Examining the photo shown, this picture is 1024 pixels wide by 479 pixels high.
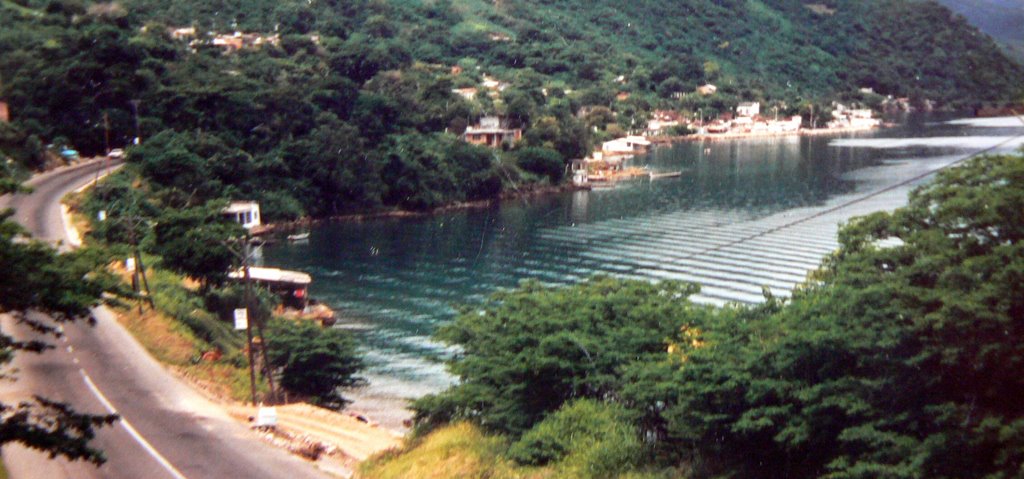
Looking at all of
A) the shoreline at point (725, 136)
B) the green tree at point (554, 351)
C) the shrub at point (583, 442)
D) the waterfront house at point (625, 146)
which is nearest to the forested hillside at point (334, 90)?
the shoreline at point (725, 136)

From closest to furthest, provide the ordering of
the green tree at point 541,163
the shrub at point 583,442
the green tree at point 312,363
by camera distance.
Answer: the shrub at point 583,442, the green tree at point 312,363, the green tree at point 541,163

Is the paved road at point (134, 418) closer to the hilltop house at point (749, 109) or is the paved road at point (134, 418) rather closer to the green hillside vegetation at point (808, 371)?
the green hillside vegetation at point (808, 371)

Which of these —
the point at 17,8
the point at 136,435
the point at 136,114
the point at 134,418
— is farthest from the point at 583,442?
the point at 17,8

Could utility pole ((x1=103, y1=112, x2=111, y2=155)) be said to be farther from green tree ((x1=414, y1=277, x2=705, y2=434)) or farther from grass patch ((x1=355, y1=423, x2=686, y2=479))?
grass patch ((x1=355, y1=423, x2=686, y2=479))

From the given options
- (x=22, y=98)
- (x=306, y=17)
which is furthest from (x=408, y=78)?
(x=22, y=98)

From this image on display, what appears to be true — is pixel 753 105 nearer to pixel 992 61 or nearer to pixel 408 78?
pixel 408 78

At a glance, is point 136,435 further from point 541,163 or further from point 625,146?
point 625,146
